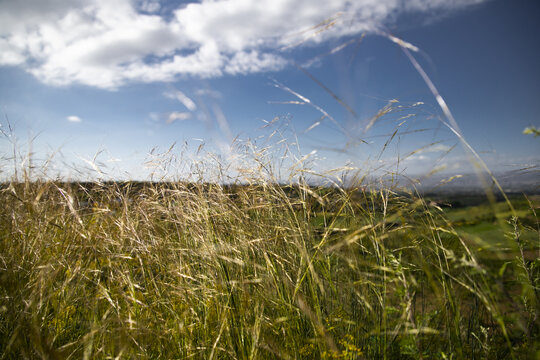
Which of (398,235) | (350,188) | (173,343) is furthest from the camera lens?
(398,235)

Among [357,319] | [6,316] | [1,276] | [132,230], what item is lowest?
[357,319]

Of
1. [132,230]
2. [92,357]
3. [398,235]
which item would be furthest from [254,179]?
[92,357]

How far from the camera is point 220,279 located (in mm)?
1741

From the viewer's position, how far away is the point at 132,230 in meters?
1.91

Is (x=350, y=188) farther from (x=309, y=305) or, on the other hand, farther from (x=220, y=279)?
(x=220, y=279)

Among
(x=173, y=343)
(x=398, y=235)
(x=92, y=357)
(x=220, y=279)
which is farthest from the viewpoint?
(x=398, y=235)

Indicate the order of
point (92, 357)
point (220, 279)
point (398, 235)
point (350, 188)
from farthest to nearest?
point (398, 235) → point (350, 188) → point (220, 279) → point (92, 357)

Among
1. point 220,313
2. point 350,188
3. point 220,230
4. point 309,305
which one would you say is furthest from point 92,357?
point 350,188

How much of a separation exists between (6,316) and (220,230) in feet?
4.30

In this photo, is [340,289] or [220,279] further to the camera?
[340,289]

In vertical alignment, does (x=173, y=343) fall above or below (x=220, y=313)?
below

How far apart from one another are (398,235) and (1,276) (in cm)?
255

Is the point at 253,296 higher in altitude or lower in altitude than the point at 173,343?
higher

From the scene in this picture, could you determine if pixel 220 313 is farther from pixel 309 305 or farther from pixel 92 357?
pixel 92 357
